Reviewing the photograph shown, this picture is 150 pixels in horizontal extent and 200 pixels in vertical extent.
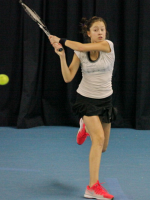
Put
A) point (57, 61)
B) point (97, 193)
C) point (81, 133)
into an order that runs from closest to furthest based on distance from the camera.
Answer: point (97, 193), point (81, 133), point (57, 61)

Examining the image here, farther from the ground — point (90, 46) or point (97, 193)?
point (90, 46)

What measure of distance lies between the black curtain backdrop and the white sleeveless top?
2.56m

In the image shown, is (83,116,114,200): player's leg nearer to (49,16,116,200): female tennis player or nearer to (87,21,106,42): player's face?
(49,16,116,200): female tennis player

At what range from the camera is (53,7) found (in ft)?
17.6

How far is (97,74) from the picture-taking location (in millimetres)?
2789

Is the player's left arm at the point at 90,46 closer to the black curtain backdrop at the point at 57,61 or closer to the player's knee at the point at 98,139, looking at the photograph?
the player's knee at the point at 98,139

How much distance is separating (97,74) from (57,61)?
2754mm

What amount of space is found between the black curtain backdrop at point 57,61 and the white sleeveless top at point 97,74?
101 inches

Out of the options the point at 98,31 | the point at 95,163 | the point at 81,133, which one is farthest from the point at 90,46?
the point at 81,133

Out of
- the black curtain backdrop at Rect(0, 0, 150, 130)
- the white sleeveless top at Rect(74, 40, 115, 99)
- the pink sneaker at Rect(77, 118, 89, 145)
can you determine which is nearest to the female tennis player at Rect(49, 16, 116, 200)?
the white sleeveless top at Rect(74, 40, 115, 99)

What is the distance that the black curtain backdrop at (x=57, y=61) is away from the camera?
5273mm

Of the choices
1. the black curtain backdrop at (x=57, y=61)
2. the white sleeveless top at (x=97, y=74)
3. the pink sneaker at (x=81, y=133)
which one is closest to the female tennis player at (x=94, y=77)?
the white sleeveless top at (x=97, y=74)

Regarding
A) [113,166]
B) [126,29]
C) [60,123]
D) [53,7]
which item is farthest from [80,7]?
[113,166]

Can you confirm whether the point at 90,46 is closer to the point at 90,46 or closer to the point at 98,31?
the point at 90,46
